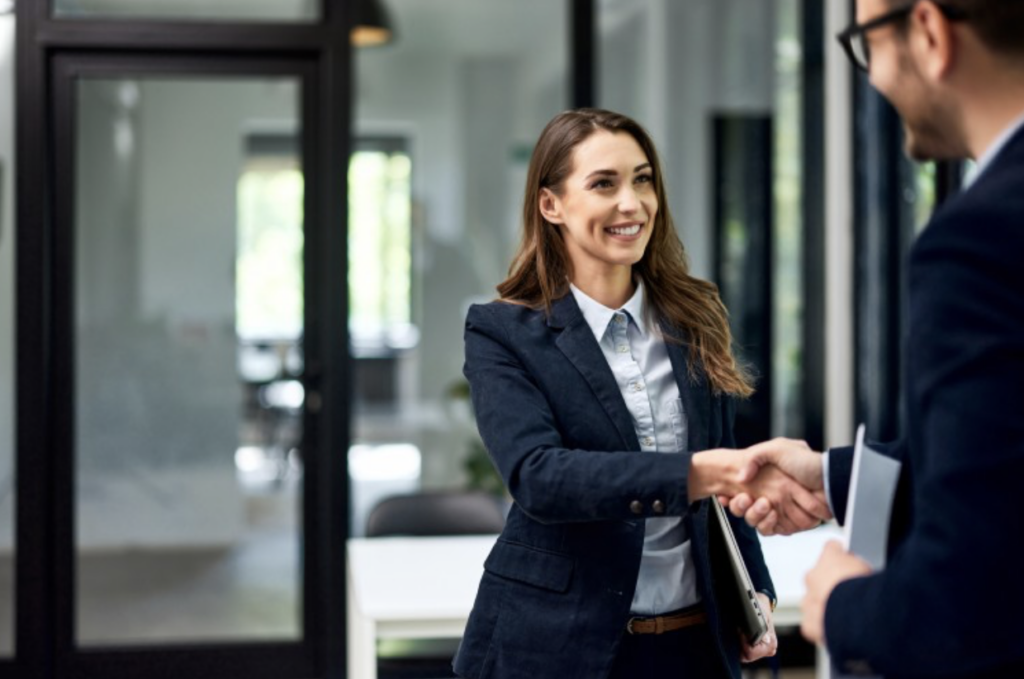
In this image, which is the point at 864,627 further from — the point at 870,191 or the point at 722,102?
the point at 722,102

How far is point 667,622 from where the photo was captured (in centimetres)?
183

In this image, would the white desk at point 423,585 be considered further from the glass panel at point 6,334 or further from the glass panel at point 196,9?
the glass panel at point 196,9

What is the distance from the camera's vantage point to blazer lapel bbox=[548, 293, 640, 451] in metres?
1.80

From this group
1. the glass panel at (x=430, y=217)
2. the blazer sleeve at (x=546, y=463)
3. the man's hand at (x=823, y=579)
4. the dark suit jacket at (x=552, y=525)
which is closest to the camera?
the man's hand at (x=823, y=579)

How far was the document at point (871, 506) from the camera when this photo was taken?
1242 millimetres

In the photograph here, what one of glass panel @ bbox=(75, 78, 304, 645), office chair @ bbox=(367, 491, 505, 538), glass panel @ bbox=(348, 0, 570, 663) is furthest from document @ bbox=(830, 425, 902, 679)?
glass panel @ bbox=(348, 0, 570, 663)

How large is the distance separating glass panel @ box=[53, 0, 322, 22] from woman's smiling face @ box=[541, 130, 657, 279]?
2.98 meters

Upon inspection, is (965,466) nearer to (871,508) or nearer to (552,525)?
(871,508)

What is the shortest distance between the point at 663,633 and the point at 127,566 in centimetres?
333

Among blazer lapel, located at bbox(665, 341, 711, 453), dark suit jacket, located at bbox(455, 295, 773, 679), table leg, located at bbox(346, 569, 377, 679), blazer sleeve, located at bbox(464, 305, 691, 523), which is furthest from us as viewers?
table leg, located at bbox(346, 569, 377, 679)

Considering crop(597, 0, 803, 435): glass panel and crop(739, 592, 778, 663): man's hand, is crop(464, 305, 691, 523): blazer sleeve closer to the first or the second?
crop(739, 592, 778, 663): man's hand

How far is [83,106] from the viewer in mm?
4668

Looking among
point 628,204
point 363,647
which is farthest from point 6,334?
point 628,204

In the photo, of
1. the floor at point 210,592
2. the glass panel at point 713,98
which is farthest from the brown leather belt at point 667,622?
the glass panel at point 713,98
